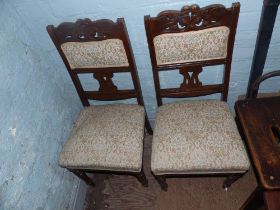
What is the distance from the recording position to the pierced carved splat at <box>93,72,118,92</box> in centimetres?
159

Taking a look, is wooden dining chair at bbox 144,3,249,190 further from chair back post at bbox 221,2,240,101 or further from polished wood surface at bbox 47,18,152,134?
polished wood surface at bbox 47,18,152,134

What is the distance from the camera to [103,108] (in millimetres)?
1748

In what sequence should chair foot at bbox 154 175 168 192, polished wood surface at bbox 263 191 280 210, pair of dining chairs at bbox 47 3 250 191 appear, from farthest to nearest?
chair foot at bbox 154 175 168 192 < pair of dining chairs at bbox 47 3 250 191 < polished wood surface at bbox 263 191 280 210

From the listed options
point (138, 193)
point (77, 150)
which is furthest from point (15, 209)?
point (138, 193)

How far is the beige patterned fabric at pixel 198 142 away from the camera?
136cm

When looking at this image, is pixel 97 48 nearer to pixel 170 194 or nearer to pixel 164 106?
pixel 164 106

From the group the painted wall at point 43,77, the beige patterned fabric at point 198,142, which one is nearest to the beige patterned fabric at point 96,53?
the painted wall at point 43,77

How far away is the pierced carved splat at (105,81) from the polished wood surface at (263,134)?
0.78m

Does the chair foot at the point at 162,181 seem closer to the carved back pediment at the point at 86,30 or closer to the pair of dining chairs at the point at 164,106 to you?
the pair of dining chairs at the point at 164,106

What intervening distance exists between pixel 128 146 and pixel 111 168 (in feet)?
0.54

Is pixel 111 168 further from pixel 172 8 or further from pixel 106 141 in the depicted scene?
pixel 172 8

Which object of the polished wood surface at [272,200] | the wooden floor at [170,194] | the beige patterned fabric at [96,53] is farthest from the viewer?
the wooden floor at [170,194]

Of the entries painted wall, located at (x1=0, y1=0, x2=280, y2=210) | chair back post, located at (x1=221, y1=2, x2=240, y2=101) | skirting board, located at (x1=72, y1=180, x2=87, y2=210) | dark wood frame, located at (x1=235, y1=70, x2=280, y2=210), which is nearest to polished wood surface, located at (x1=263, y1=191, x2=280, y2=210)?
dark wood frame, located at (x1=235, y1=70, x2=280, y2=210)

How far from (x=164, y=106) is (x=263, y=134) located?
0.65 m
